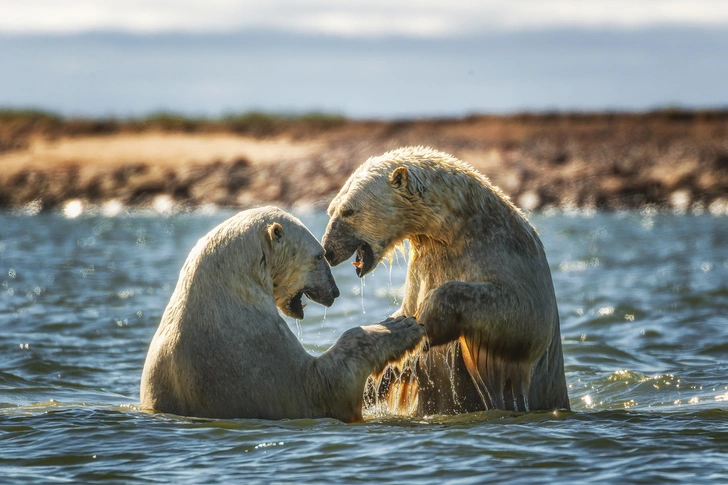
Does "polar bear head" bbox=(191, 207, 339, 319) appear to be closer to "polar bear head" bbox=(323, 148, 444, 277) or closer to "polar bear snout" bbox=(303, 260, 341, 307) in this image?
"polar bear snout" bbox=(303, 260, 341, 307)

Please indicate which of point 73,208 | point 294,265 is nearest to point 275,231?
point 294,265

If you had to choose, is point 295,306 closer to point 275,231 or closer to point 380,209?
point 275,231

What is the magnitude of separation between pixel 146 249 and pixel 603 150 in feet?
77.4

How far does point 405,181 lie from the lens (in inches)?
283

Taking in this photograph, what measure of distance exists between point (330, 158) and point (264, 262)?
35.7 metres

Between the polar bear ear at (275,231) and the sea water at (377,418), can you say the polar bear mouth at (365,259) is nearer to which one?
the polar bear ear at (275,231)

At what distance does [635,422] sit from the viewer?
738 centimetres

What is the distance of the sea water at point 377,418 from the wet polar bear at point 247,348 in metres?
0.14

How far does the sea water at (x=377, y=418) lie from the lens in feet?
20.0

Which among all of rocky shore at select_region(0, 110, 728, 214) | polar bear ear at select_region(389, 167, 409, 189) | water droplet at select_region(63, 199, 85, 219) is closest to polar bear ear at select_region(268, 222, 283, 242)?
polar bear ear at select_region(389, 167, 409, 189)

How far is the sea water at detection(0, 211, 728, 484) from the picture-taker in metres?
6.10

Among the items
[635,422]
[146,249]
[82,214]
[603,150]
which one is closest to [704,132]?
[603,150]

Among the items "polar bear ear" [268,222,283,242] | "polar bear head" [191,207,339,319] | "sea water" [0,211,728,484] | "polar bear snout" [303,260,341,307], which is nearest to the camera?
"sea water" [0,211,728,484]

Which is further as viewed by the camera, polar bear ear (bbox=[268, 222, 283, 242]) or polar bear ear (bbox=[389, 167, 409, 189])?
polar bear ear (bbox=[389, 167, 409, 189])
